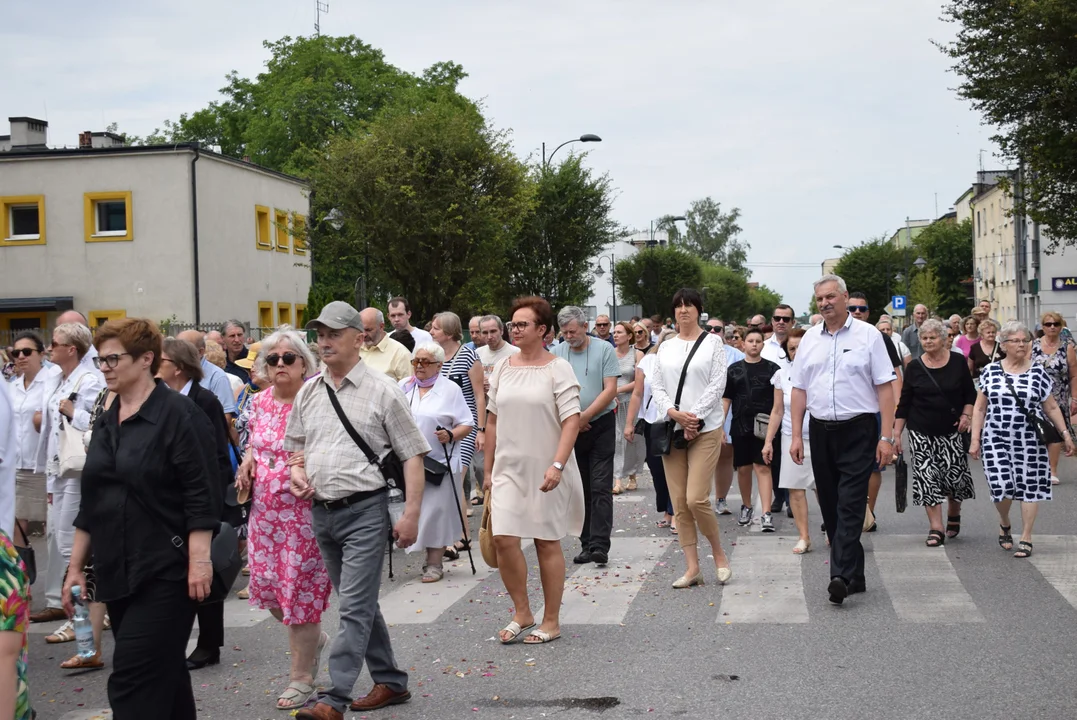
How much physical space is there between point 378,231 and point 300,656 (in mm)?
28306

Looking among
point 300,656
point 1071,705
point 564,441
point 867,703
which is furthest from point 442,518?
point 1071,705

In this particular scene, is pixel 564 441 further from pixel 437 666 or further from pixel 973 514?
pixel 973 514

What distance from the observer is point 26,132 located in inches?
1895

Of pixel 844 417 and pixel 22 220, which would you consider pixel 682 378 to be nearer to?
pixel 844 417

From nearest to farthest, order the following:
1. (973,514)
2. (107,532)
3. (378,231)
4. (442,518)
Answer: (107,532)
(442,518)
(973,514)
(378,231)

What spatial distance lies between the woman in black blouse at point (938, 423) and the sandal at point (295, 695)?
5947 millimetres

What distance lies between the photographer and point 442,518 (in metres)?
9.57

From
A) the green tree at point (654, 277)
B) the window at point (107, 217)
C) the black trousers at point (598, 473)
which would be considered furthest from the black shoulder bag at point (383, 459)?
the green tree at point (654, 277)

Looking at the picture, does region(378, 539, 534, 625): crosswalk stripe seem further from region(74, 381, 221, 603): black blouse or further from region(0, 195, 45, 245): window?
region(0, 195, 45, 245): window

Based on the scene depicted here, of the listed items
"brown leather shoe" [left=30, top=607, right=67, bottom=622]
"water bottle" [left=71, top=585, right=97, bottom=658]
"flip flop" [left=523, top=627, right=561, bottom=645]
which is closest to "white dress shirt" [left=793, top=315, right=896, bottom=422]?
"flip flop" [left=523, top=627, right=561, bottom=645]

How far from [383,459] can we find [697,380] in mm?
3512

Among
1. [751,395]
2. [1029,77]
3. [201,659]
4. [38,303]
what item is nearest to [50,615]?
[201,659]

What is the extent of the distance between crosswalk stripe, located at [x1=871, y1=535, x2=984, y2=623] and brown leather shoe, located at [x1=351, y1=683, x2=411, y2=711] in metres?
3.22

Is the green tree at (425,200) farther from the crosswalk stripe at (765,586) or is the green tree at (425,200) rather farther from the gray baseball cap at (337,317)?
the gray baseball cap at (337,317)
